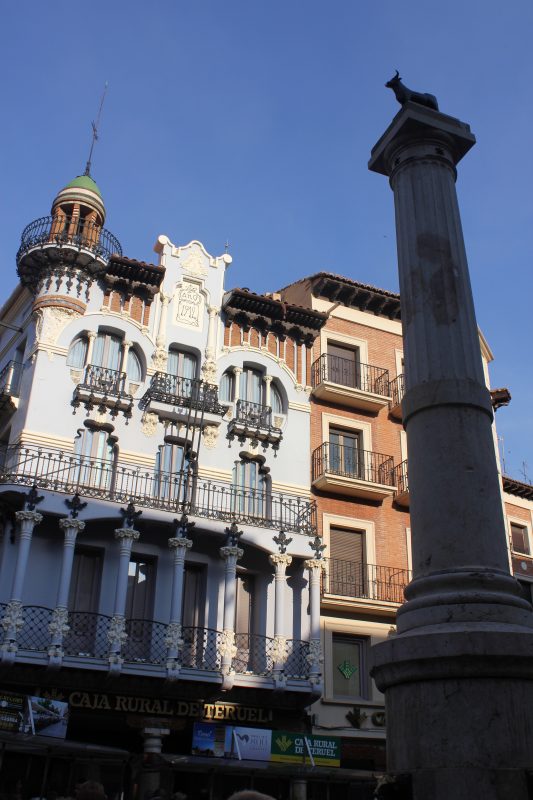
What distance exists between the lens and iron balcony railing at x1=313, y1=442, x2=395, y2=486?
92.9 feet

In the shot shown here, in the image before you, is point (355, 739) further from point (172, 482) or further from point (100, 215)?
point (100, 215)

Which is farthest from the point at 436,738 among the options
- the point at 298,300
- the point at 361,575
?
the point at 298,300

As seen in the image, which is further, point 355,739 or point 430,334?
point 355,739

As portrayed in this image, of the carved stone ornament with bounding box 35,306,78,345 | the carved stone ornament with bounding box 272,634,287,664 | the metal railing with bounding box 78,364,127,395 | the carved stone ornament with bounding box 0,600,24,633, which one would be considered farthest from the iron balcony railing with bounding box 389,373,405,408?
the carved stone ornament with bounding box 0,600,24,633

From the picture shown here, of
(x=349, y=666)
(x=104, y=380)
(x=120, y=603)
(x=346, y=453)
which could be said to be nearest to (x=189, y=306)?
(x=104, y=380)

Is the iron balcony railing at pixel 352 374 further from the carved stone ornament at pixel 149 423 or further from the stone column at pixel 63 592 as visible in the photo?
the stone column at pixel 63 592

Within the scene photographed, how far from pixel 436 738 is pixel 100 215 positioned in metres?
23.1

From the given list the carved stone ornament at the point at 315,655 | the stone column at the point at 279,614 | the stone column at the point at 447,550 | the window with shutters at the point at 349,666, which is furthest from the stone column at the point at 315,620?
the stone column at the point at 447,550

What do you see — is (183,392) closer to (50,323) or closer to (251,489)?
(251,489)

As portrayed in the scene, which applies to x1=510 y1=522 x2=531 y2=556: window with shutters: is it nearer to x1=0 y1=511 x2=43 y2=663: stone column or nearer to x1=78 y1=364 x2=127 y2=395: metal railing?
x1=78 y1=364 x2=127 y2=395: metal railing

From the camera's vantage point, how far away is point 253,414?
2792 centimetres

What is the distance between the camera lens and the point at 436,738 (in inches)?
307

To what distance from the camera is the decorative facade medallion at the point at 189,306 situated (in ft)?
92.8

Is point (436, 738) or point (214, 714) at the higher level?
point (214, 714)
